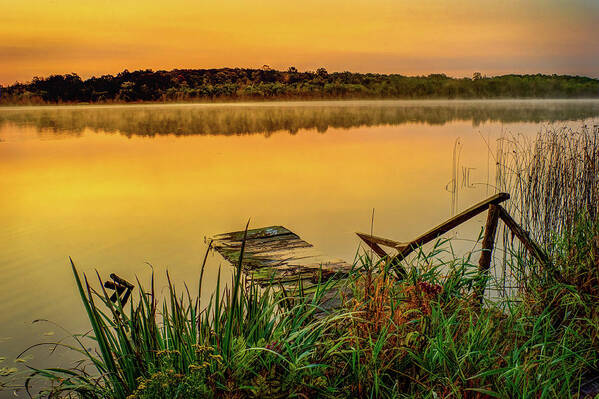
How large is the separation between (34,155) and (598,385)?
817 inches

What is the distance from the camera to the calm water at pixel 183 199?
737cm

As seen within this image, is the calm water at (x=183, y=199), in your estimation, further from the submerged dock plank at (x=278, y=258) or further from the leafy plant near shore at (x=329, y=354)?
the leafy plant near shore at (x=329, y=354)

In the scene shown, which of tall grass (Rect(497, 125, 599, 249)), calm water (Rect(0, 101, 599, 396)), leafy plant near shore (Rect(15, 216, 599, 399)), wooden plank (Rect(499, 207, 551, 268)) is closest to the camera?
leafy plant near shore (Rect(15, 216, 599, 399))

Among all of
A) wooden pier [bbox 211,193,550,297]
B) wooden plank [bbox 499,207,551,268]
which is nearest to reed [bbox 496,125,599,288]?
wooden pier [bbox 211,193,550,297]

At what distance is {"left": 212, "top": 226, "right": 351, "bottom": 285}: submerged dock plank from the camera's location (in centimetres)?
612

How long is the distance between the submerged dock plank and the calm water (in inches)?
14.3

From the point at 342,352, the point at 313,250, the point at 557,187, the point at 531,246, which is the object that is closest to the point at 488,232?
the point at 531,246

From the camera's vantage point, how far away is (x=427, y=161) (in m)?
17.8

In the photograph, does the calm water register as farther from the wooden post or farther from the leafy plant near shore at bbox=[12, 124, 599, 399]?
the leafy plant near shore at bbox=[12, 124, 599, 399]

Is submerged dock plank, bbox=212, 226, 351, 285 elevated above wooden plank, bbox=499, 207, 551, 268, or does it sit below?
below

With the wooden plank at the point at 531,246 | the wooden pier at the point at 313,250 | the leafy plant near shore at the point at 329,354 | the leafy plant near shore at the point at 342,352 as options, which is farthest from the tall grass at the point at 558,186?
the leafy plant near shore at the point at 329,354

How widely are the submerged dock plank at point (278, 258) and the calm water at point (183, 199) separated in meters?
0.36

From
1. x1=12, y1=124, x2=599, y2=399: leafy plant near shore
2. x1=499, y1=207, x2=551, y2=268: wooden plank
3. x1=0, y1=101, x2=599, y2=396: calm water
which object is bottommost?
x1=0, y1=101, x2=599, y2=396: calm water

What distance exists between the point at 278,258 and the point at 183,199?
21.5 feet
